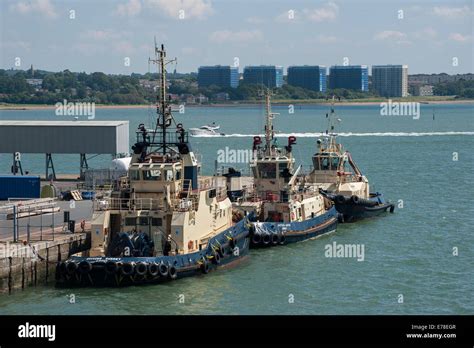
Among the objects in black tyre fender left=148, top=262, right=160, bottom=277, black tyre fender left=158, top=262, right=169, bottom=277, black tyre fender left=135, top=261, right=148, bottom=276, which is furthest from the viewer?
black tyre fender left=158, top=262, right=169, bottom=277

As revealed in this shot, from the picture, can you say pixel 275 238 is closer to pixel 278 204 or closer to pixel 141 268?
pixel 278 204

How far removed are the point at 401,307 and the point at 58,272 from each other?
11805 millimetres

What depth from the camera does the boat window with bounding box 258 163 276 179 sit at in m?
48.5

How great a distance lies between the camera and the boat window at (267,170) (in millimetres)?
48469

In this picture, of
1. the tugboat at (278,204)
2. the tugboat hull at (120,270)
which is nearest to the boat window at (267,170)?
the tugboat at (278,204)

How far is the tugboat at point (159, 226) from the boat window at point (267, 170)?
755 cm

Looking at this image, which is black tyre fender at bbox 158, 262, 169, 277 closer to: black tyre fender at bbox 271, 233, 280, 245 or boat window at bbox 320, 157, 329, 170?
black tyre fender at bbox 271, 233, 280, 245

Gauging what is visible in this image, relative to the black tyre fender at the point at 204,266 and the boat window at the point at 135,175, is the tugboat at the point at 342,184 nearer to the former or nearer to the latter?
the black tyre fender at the point at 204,266

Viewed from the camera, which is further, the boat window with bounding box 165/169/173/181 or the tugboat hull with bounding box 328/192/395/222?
the tugboat hull with bounding box 328/192/395/222

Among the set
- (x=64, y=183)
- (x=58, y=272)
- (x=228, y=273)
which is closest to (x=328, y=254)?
(x=228, y=273)

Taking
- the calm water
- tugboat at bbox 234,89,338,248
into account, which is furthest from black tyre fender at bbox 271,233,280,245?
the calm water

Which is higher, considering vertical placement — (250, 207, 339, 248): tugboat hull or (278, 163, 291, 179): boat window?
(278, 163, 291, 179): boat window

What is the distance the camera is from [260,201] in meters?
48.1
